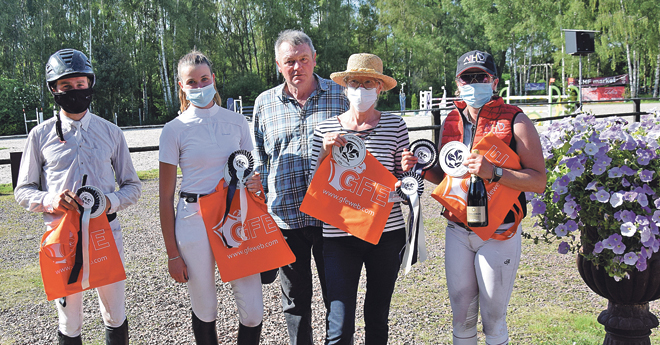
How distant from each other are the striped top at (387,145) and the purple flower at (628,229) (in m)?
1.18

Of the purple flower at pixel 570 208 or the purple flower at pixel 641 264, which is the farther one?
the purple flower at pixel 570 208

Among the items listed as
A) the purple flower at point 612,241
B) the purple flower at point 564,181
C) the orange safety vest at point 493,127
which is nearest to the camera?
the orange safety vest at point 493,127

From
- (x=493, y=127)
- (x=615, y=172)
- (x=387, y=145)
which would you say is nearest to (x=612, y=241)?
(x=615, y=172)

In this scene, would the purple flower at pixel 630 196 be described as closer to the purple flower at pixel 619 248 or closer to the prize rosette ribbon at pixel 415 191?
the purple flower at pixel 619 248

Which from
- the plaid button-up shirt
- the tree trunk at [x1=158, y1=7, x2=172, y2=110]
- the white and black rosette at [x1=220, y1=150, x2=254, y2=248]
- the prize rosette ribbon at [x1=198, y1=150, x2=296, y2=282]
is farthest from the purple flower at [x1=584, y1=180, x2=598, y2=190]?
the tree trunk at [x1=158, y1=7, x2=172, y2=110]

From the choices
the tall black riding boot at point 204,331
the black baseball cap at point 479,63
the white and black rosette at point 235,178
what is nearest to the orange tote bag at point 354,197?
the white and black rosette at point 235,178

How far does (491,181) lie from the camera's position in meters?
2.58

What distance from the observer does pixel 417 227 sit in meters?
2.77

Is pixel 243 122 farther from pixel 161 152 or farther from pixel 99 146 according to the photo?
pixel 99 146

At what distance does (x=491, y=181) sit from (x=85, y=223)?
217 centimetres

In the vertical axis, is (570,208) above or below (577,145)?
below

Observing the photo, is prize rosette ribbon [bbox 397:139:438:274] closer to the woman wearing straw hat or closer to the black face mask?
the woman wearing straw hat

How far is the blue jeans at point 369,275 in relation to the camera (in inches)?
107

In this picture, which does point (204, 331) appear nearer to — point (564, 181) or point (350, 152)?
point (350, 152)
